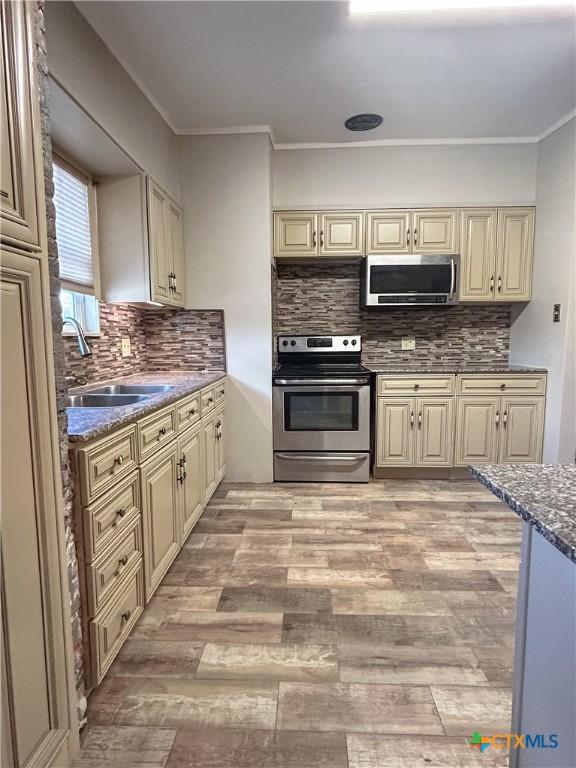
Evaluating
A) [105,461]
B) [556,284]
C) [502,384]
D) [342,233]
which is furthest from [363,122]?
[105,461]

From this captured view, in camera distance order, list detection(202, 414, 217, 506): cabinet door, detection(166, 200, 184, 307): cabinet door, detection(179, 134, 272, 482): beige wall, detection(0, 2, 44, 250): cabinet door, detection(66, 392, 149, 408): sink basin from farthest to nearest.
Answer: detection(179, 134, 272, 482): beige wall < detection(166, 200, 184, 307): cabinet door < detection(202, 414, 217, 506): cabinet door < detection(66, 392, 149, 408): sink basin < detection(0, 2, 44, 250): cabinet door

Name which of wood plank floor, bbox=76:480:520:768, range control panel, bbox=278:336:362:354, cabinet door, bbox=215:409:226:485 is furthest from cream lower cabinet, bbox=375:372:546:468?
cabinet door, bbox=215:409:226:485

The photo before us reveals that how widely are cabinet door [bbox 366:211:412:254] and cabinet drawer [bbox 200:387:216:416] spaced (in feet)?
5.70

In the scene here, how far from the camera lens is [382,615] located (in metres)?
1.66

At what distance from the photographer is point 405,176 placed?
3221mm

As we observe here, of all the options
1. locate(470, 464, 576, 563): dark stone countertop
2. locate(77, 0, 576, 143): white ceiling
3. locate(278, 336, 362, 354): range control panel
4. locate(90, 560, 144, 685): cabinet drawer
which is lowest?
locate(90, 560, 144, 685): cabinet drawer

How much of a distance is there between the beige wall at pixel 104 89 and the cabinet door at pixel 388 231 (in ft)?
5.21

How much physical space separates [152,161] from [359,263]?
1.83m

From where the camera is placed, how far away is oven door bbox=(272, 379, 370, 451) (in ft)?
10.1

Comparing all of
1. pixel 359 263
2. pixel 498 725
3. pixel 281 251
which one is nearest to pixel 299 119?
pixel 281 251

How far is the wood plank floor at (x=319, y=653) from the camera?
115 cm

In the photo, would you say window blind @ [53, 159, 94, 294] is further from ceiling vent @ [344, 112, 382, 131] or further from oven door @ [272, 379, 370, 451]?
ceiling vent @ [344, 112, 382, 131]

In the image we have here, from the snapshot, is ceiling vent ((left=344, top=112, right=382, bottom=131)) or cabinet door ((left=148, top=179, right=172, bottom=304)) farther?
ceiling vent ((left=344, top=112, right=382, bottom=131))

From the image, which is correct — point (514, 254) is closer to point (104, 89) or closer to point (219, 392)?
point (219, 392)
